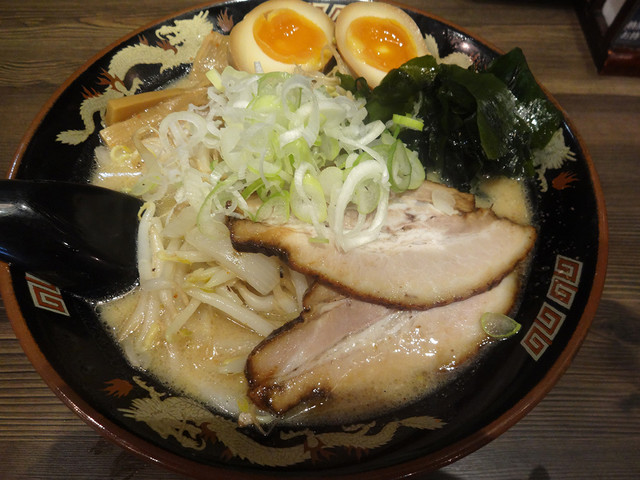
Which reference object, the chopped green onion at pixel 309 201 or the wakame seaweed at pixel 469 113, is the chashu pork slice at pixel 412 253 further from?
the wakame seaweed at pixel 469 113

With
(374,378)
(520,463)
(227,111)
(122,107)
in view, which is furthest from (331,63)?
(520,463)

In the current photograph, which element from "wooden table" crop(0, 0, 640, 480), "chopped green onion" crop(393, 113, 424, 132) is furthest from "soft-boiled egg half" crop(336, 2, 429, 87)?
"wooden table" crop(0, 0, 640, 480)

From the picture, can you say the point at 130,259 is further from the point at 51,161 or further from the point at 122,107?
the point at 122,107

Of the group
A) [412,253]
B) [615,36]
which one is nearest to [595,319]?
[412,253]

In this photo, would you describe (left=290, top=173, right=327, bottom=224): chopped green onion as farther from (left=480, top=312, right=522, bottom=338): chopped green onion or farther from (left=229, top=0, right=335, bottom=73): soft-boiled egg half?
(left=229, top=0, right=335, bottom=73): soft-boiled egg half

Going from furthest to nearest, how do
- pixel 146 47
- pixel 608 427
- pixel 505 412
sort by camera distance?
pixel 146 47, pixel 608 427, pixel 505 412
